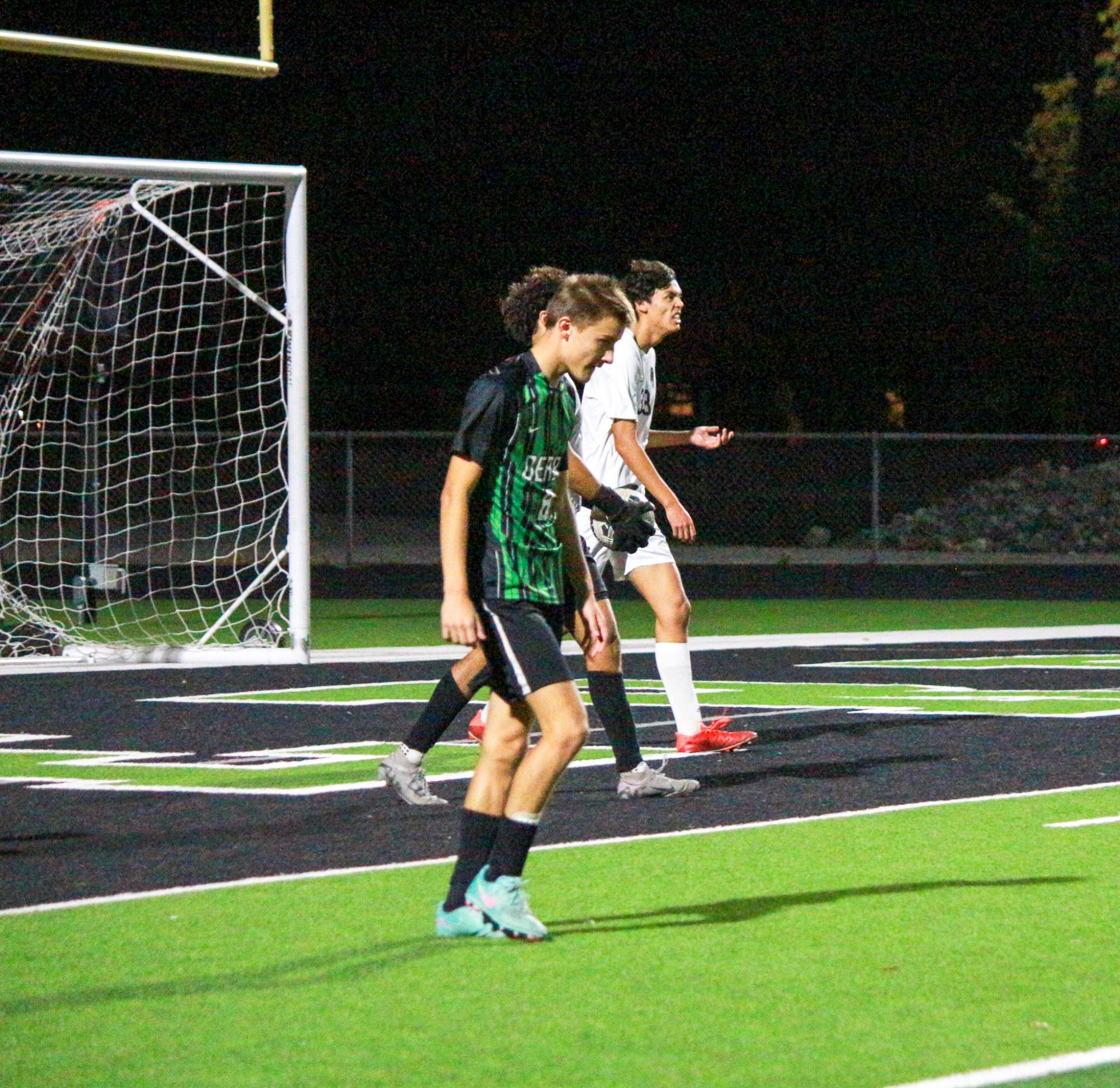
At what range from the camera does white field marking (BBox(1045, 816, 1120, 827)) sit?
8734 mm

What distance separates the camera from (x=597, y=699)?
9.30 m

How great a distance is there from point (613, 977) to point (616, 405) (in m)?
4.51

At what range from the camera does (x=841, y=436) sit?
31.9 m

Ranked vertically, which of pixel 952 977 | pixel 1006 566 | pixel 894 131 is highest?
pixel 894 131

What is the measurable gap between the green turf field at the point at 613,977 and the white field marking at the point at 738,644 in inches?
350

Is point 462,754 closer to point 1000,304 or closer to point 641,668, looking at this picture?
point 641,668

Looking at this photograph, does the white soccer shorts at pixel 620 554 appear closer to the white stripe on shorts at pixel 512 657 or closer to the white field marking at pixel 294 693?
the white stripe on shorts at pixel 512 657

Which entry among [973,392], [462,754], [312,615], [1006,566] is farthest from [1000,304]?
[462,754]

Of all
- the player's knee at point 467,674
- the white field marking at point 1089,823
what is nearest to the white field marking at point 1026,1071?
the white field marking at point 1089,823

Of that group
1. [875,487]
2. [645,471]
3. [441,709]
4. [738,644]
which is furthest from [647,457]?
[875,487]

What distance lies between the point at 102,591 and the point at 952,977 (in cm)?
2077

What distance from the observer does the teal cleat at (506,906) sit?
6426 mm

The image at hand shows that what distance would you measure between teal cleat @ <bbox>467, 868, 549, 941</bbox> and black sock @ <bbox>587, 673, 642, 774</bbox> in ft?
9.12

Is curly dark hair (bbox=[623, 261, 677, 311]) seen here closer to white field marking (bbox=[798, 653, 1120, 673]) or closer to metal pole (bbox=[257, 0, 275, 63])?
metal pole (bbox=[257, 0, 275, 63])
